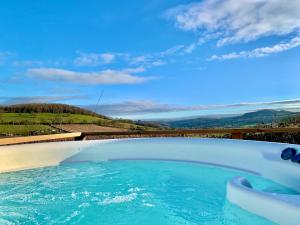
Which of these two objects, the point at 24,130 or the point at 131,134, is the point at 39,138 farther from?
the point at 24,130

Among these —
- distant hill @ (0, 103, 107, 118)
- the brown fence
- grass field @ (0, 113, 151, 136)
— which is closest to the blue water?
the brown fence

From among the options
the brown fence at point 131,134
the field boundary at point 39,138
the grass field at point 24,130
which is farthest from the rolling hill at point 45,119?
the field boundary at point 39,138

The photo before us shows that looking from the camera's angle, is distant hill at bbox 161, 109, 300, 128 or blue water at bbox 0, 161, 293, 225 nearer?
blue water at bbox 0, 161, 293, 225

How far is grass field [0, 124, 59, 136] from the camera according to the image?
6912 mm

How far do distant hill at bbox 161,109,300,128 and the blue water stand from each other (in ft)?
5.23

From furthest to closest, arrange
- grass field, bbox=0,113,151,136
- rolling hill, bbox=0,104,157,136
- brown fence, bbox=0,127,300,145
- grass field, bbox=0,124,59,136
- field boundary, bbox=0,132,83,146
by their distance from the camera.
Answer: rolling hill, bbox=0,104,157,136
grass field, bbox=0,113,151,136
grass field, bbox=0,124,59,136
field boundary, bbox=0,132,83,146
brown fence, bbox=0,127,300,145

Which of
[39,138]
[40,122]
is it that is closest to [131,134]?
[39,138]

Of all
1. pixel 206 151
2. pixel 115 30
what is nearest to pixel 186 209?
pixel 206 151

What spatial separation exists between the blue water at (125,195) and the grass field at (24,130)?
2.43 m

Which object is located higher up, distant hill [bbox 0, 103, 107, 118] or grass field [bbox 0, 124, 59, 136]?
distant hill [bbox 0, 103, 107, 118]

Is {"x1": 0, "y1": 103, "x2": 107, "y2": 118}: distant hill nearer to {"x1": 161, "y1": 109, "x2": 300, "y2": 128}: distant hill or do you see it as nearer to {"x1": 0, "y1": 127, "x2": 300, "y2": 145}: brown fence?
{"x1": 0, "y1": 127, "x2": 300, "y2": 145}: brown fence

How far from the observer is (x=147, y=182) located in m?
3.66

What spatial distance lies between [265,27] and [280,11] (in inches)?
34.6

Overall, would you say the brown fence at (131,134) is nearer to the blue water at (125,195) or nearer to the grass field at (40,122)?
the blue water at (125,195)
